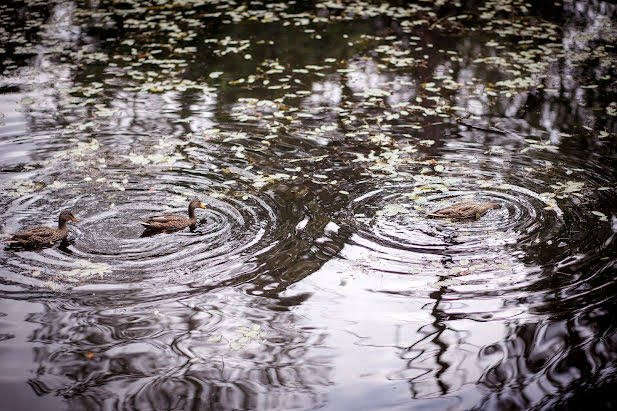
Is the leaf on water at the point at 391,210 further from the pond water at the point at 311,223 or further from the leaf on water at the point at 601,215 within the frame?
the leaf on water at the point at 601,215

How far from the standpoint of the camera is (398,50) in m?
11.7

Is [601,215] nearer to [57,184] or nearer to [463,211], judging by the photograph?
[463,211]

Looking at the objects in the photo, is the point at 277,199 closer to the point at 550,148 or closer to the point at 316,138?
the point at 316,138

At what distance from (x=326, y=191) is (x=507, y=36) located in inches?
288

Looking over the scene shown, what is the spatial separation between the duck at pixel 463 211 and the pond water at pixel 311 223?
115mm

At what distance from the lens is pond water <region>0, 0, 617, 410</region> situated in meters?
4.49

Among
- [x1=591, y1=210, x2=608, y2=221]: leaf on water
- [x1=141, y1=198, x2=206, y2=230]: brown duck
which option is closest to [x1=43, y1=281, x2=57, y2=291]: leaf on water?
[x1=141, y1=198, x2=206, y2=230]: brown duck

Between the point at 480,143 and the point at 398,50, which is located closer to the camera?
the point at 480,143

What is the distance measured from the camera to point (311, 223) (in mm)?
6320

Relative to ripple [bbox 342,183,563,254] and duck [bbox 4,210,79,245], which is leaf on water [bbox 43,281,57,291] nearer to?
duck [bbox 4,210,79,245]

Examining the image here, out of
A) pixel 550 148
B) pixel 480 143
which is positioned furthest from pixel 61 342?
pixel 550 148

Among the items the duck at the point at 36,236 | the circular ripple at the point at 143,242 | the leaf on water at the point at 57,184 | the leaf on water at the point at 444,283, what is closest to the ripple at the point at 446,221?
the leaf on water at the point at 444,283

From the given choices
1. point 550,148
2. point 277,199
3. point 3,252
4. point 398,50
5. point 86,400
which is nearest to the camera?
point 86,400

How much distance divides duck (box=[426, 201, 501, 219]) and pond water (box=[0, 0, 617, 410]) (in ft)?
0.38
